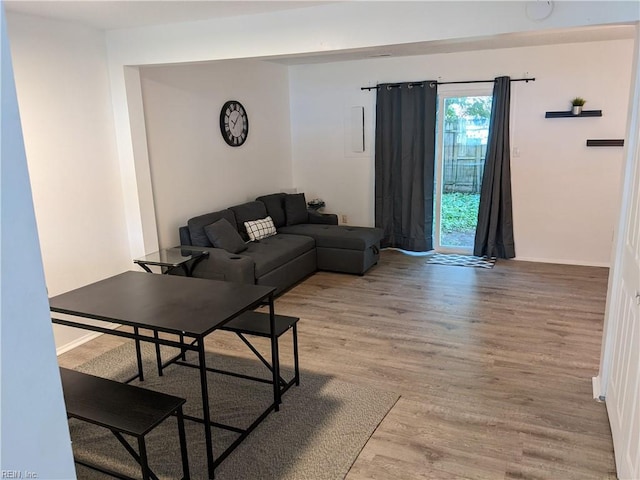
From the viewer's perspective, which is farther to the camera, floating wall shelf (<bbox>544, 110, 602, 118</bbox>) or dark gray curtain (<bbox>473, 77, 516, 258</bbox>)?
dark gray curtain (<bbox>473, 77, 516, 258</bbox>)

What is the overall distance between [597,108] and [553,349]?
10.4 feet

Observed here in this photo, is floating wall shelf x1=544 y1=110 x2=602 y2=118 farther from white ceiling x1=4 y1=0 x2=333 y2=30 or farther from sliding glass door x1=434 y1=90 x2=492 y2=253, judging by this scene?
white ceiling x1=4 y1=0 x2=333 y2=30

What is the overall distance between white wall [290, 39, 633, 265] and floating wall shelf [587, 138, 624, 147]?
65mm

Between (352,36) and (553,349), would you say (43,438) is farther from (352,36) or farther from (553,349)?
(553,349)

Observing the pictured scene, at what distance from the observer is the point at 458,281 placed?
5109mm

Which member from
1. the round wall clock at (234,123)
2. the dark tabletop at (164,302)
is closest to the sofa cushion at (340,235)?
the round wall clock at (234,123)

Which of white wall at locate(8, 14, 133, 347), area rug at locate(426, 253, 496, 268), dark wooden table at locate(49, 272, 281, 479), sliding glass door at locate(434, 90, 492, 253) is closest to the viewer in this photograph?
dark wooden table at locate(49, 272, 281, 479)

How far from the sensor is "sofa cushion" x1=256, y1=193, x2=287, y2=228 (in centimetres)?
577

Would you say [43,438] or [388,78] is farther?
[388,78]

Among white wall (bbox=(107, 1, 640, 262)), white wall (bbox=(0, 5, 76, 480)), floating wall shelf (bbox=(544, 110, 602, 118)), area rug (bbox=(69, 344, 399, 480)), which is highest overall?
white wall (bbox=(107, 1, 640, 262))

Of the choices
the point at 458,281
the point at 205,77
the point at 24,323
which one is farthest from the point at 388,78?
the point at 24,323

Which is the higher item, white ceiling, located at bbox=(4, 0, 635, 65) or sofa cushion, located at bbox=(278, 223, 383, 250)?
white ceiling, located at bbox=(4, 0, 635, 65)

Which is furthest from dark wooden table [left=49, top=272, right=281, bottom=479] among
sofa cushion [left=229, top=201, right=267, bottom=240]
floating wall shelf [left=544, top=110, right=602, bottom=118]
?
floating wall shelf [left=544, top=110, right=602, bottom=118]

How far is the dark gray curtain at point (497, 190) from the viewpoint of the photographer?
18.2 ft
